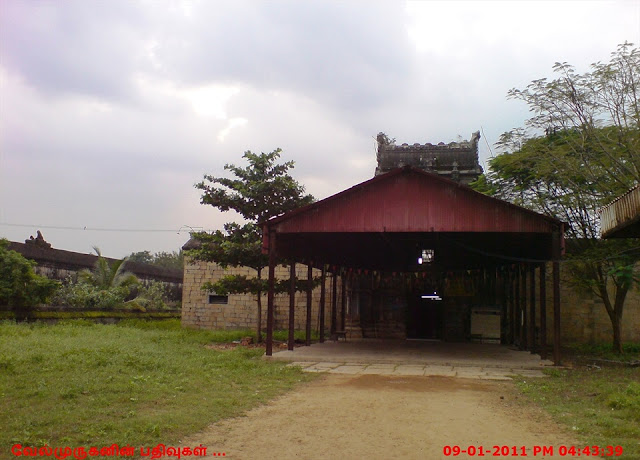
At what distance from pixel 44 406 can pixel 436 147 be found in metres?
19.5

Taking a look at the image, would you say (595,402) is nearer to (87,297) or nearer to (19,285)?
(19,285)

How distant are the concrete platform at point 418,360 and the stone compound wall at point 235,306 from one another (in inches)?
195

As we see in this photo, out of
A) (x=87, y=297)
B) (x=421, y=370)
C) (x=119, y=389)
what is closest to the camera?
(x=119, y=389)

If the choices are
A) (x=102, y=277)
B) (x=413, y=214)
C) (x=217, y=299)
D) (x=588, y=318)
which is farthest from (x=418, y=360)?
(x=102, y=277)

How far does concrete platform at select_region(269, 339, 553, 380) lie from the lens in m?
11.7

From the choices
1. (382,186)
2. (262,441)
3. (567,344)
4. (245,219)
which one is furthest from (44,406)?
(567,344)

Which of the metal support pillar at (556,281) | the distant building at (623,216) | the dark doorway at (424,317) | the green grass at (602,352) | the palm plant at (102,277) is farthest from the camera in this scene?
the palm plant at (102,277)

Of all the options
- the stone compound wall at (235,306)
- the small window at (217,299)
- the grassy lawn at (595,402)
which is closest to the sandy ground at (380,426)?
the grassy lawn at (595,402)

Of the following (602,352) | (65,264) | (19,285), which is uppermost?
(65,264)

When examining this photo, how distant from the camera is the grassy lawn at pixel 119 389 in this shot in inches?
245

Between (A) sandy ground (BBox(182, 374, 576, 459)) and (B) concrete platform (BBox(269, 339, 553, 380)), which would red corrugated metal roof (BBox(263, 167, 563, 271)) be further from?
(A) sandy ground (BBox(182, 374, 576, 459))

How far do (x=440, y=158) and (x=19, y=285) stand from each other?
15.7 metres

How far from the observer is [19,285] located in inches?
728

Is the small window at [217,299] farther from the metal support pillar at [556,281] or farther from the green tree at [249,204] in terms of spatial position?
the metal support pillar at [556,281]
